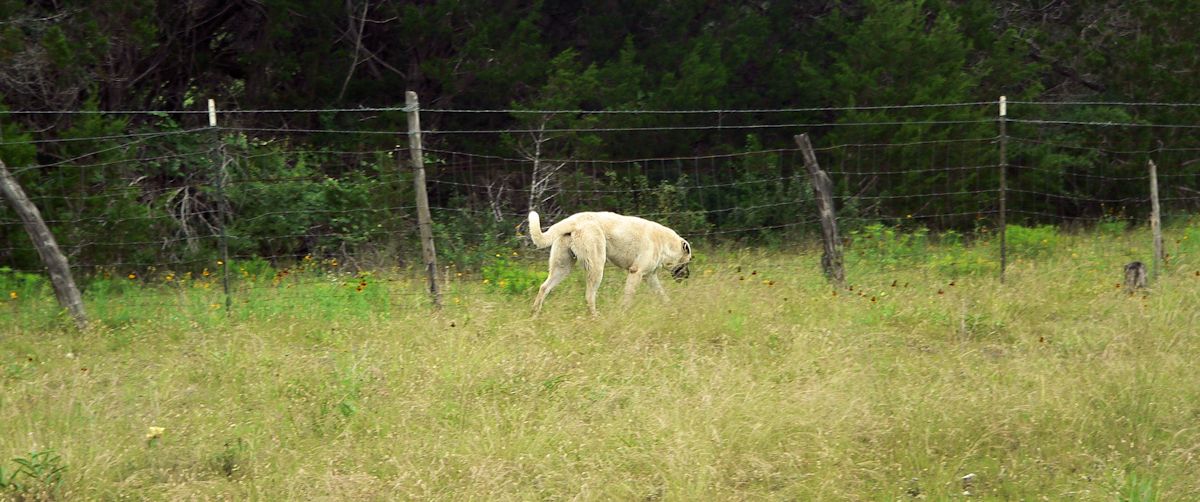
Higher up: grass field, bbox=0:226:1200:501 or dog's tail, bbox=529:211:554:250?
dog's tail, bbox=529:211:554:250

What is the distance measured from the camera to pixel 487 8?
15.8 m

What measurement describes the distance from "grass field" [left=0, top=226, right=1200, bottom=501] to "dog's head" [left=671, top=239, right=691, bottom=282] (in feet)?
1.72

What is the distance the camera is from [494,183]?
1502 centimetres

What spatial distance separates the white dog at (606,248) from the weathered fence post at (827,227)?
4.36ft

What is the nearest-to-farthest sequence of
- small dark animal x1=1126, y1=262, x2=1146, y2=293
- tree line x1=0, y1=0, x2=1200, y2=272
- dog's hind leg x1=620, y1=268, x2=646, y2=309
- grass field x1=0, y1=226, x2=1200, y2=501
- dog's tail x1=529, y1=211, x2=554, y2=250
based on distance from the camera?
grass field x1=0, y1=226, x2=1200, y2=501
dog's tail x1=529, y1=211, x2=554, y2=250
dog's hind leg x1=620, y1=268, x2=646, y2=309
small dark animal x1=1126, y1=262, x2=1146, y2=293
tree line x1=0, y1=0, x2=1200, y2=272

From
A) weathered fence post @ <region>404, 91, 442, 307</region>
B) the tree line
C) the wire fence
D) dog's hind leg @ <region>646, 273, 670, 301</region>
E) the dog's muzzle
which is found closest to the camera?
weathered fence post @ <region>404, 91, 442, 307</region>

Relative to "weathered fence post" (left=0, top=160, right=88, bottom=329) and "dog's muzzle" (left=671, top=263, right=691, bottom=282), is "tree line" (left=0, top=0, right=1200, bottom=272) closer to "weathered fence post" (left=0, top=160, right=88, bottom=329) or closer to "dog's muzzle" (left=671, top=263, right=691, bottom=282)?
"dog's muzzle" (left=671, top=263, right=691, bottom=282)

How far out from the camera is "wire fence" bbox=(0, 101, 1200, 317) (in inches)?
424

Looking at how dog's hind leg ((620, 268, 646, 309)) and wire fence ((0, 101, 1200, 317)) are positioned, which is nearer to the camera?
dog's hind leg ((620, 268, 646, 309))

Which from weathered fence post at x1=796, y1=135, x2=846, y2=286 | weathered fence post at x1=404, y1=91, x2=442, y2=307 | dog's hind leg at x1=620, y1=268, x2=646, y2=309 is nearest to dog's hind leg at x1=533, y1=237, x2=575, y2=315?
dog's hind leg at x1=620, y1=268, x2=646, y2=309

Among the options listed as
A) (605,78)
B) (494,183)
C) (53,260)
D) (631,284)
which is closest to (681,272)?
(631,284)

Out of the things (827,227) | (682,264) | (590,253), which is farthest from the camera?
(827,227)

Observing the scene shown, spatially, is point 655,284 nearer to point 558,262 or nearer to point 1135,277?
point 558,262

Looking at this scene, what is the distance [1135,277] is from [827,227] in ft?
8.77
